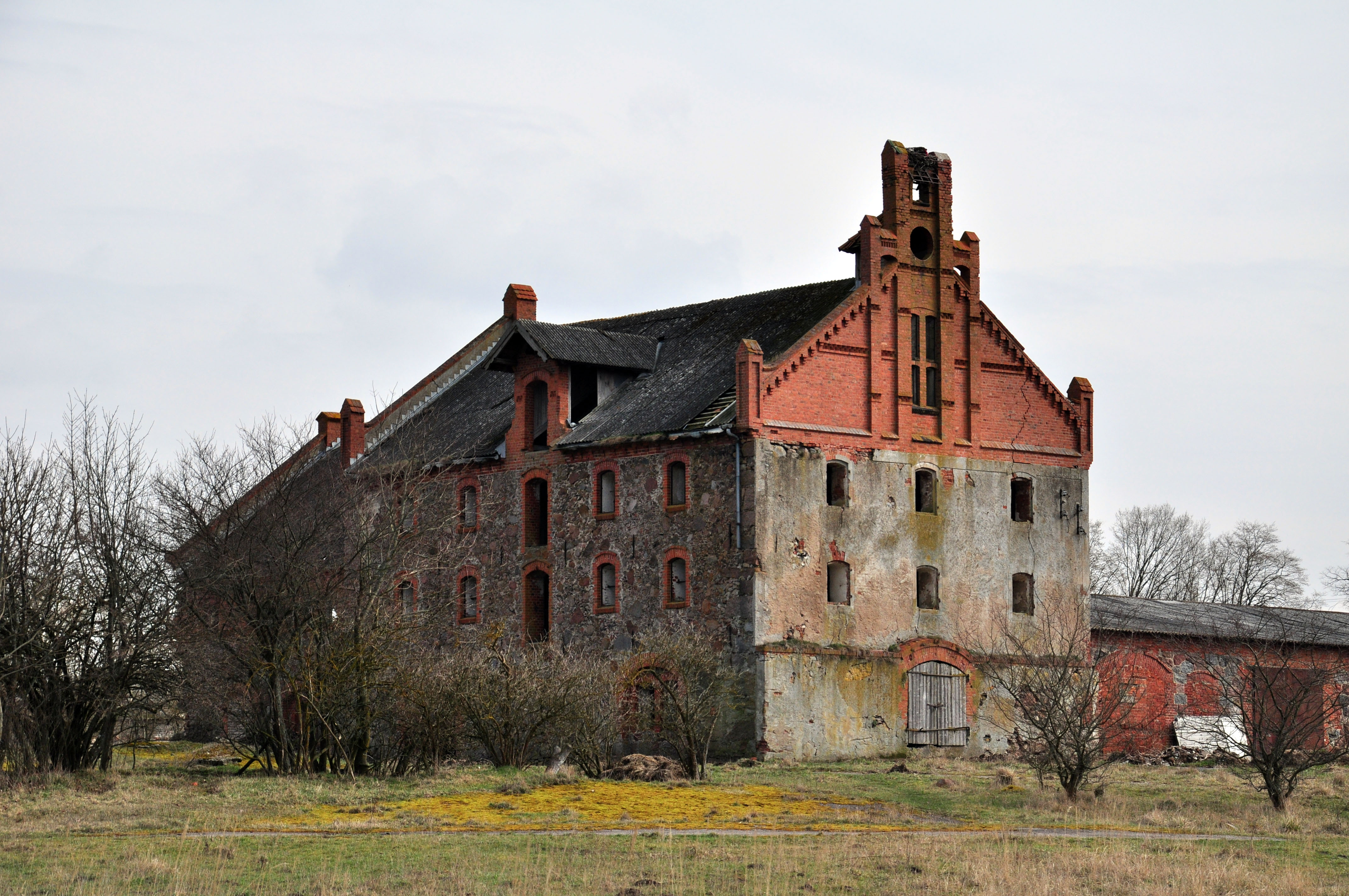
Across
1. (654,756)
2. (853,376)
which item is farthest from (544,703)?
(853,376)

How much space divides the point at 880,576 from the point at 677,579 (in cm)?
460

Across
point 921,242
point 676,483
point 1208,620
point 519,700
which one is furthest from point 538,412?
point 1208,620

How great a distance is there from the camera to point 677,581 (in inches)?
1483

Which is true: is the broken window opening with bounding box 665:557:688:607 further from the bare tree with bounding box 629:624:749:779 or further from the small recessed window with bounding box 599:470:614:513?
the small recessed window with bounding box 599:470:614:513

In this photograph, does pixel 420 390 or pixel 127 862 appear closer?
pixel 127 862

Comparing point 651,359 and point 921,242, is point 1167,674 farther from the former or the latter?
point 651,359

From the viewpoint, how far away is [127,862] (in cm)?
1883

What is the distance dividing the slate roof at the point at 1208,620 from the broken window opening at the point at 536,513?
568 inches

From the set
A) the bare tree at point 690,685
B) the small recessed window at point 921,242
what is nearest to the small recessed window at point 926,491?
the small recessed window at point 921,242

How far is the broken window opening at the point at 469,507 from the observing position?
43.0 metres

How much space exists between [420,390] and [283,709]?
18.8 m

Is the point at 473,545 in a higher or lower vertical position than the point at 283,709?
higher

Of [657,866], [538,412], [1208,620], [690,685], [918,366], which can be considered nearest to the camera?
[657,866]

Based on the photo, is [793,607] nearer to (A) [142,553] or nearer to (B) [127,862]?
(A) [142,553]
